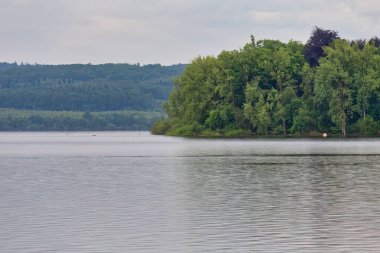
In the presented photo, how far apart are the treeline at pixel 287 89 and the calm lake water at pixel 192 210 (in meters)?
97.7

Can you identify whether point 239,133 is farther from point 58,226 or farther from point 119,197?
point 58,226

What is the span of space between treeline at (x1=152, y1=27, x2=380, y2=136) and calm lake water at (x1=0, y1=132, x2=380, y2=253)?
97.7 metres

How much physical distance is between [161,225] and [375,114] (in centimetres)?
14205

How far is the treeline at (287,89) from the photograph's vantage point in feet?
554

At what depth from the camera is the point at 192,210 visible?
40562 millimetres

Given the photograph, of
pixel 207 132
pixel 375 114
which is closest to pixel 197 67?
pixel 207 132

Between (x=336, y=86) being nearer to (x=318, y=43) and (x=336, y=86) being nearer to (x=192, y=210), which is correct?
(x=318, y=43)

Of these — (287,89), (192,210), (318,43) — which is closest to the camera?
(192,210)

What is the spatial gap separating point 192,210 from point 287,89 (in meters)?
136

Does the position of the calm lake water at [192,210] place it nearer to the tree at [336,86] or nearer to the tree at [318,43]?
the tree at [336,86]

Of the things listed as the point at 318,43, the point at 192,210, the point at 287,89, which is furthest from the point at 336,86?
the point at 192,210

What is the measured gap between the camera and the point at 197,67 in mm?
194875

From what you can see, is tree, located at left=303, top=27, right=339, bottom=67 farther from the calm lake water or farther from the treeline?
the calm lake water

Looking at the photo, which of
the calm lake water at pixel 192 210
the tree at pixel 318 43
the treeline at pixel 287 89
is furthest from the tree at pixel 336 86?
the calm lake water at pixel 192 210
